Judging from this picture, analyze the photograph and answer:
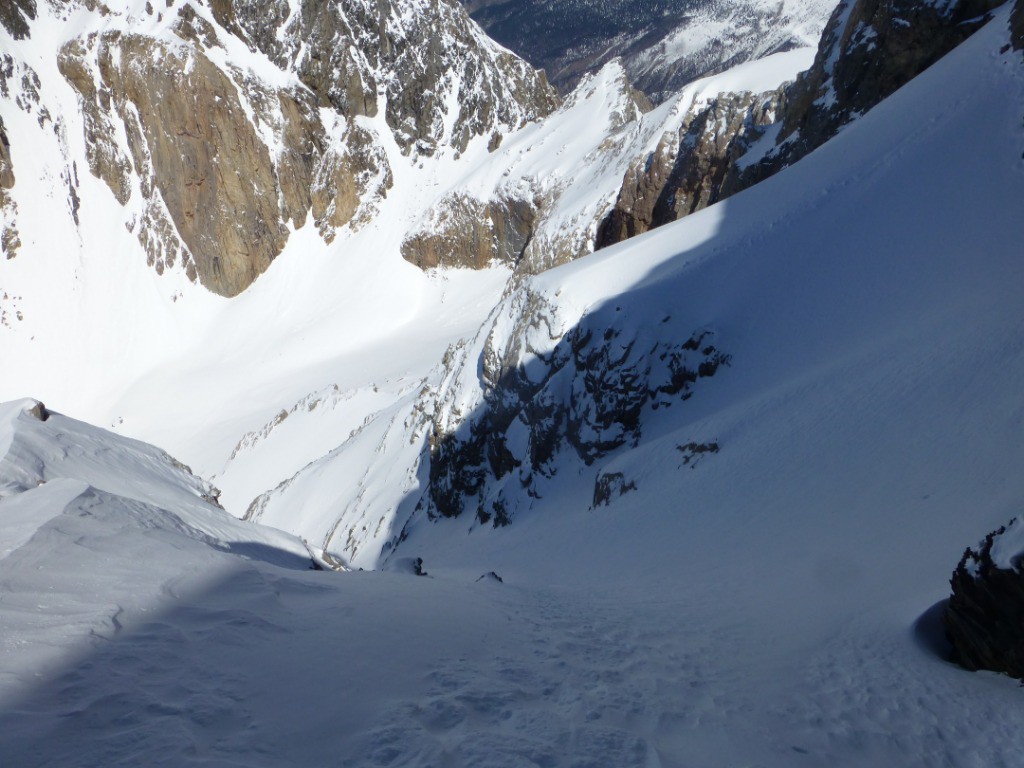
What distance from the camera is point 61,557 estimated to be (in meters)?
4.43

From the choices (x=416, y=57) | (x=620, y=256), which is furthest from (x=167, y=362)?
(x=620, y=256)

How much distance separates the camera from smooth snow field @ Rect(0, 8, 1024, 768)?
333 cm

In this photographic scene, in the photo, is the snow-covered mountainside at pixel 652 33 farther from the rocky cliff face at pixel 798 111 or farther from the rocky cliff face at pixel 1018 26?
the rocky cliff face at pixel 1018 26

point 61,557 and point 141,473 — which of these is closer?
point 61,557

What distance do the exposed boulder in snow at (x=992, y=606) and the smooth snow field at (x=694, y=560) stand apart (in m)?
0.17

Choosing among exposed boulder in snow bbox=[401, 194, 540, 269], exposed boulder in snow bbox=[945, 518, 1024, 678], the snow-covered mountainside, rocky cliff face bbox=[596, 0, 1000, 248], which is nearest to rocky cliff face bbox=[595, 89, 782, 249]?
rocky cliff face bbox=[596, 0, 1000, 248]

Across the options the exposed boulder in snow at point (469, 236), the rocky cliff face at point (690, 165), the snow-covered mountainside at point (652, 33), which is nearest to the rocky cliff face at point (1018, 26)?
the rocky cliff face at point (690, 165)

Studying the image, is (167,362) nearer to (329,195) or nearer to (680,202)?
(329,195)

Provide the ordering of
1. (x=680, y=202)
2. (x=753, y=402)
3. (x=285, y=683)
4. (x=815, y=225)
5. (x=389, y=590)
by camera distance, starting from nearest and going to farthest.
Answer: (x=285, y=683), (x=389, y=590), (x=753, y=402), (x=815, y=225), (x=680, y=202)

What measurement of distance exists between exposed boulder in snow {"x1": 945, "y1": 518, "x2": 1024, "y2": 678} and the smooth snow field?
6.8 inches

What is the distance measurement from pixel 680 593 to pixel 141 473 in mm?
8100

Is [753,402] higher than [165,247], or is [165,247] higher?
[165,247]

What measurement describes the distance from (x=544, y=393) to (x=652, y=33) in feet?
372

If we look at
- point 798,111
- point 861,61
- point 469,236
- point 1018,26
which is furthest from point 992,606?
point 469,236
